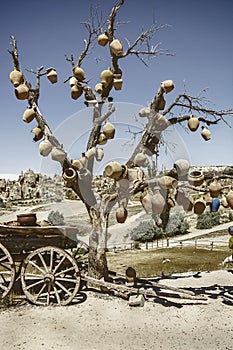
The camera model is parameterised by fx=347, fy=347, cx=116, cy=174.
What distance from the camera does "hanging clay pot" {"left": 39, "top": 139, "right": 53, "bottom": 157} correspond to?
4719mm

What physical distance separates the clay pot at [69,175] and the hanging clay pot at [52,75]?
137 cm

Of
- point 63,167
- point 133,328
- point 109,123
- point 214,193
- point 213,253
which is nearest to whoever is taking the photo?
point 214,193

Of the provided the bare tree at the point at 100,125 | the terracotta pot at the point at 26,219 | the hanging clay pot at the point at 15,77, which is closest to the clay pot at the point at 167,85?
the bare tree at the point at 100,125

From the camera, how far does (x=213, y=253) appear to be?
38.7 ft

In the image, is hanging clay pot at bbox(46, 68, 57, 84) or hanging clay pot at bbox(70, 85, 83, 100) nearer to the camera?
hanging clay pot at bbox(46, 68, 57, 84)

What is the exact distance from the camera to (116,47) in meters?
5.11

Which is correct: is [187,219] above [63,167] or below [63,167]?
below

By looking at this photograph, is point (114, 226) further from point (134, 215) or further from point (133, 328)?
point (133, 328)

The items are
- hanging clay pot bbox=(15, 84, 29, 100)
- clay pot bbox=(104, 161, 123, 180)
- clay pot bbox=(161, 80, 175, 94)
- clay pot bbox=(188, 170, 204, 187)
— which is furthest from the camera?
clay pot bbox=(161, 80, 175, 94)

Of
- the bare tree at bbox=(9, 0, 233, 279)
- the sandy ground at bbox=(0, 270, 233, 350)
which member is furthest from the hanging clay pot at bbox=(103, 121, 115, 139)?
the sandy ground at bbox=(0, 270, 233, 350)

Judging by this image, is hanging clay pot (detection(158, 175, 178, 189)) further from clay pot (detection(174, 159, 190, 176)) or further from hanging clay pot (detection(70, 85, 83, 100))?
hanging clay pot (detection(70, 85, 83, 100))

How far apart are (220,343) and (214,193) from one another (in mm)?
1823

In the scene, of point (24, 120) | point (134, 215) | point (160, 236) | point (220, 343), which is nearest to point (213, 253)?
point (160, 236)

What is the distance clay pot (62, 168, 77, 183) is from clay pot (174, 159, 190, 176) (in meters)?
1.55
